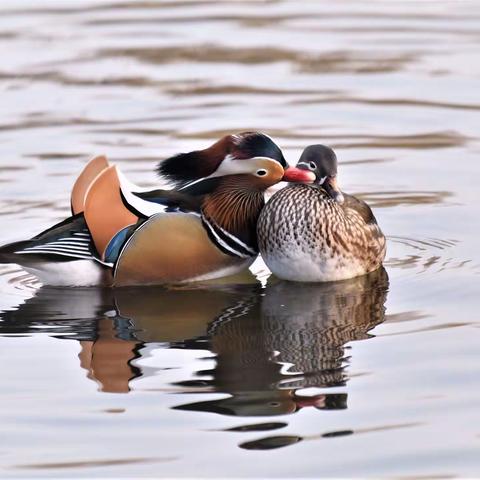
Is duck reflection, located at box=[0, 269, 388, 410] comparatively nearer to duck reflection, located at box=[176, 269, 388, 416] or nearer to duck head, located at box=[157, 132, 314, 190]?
duck reflection, located at box=[176, 269, 388, 416]

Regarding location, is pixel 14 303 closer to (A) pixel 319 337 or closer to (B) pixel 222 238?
(B) pixel 222 238

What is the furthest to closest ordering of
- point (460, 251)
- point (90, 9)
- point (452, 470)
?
point (90, 9) < point (460, 251) < point (452, 470)

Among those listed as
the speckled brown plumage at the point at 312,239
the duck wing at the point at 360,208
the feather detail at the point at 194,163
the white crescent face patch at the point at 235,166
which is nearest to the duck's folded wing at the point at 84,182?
the feather detail at the point at 194,163

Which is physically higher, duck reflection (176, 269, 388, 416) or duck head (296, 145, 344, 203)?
duck head (296, 145, 344, 203)

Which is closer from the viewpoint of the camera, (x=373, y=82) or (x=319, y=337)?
(x=319, y=337)

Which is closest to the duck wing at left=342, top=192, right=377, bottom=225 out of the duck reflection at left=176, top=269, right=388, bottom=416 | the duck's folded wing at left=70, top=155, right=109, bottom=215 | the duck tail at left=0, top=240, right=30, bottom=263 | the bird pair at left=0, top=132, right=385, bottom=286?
the bird pair at left=0, top=132, right=385, bottom=286

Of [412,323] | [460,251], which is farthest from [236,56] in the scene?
[412,323]

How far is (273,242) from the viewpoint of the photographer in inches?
283

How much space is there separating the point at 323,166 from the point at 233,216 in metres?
0.53

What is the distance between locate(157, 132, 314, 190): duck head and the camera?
713cm

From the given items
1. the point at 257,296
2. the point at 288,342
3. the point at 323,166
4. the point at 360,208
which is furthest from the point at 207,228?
the point at 288,342

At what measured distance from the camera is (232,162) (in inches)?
283

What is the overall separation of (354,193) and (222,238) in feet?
6.00

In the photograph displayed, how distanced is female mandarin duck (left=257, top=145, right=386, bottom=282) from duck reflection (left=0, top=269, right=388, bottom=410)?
0.28ft
